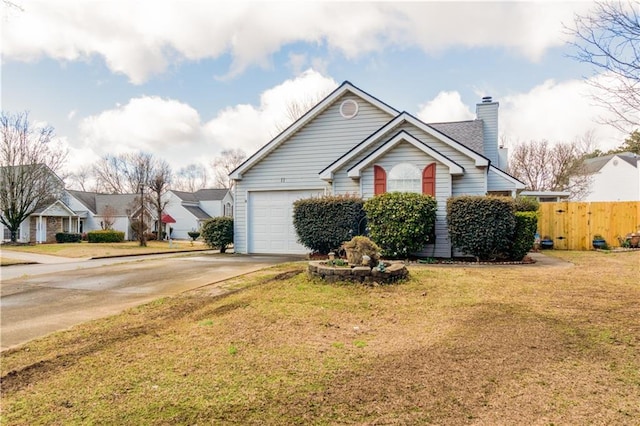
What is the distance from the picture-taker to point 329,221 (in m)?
12.6

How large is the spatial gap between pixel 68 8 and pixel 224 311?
7.10m

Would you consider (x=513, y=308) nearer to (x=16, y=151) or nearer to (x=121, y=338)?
(x=121, y=338)

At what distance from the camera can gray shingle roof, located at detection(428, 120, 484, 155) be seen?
16.1 m

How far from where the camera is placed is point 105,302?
266 inches

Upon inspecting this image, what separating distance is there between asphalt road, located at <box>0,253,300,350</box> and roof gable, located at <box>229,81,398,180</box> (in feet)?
18.0

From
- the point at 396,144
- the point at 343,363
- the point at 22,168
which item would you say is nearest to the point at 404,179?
the point at 396,144

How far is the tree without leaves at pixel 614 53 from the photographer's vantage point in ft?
18.7

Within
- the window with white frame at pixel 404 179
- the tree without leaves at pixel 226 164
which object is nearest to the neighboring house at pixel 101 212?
the tree without leaves at pixel 226 164

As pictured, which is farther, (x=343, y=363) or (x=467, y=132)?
(x=467, y=132)

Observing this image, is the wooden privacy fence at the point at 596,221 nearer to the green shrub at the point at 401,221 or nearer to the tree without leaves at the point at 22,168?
the green shrub at the point at 401,221

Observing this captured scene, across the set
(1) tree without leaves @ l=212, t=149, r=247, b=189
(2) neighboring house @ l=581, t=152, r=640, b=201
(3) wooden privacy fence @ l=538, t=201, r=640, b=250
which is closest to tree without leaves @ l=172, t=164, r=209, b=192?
(1) tree without leaves @ l=212, t=149, r=247, b=189

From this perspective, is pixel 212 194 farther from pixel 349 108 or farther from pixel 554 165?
pixel 349 108

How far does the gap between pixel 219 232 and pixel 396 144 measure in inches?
322

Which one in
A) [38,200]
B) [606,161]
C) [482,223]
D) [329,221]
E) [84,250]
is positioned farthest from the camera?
[606,161]
